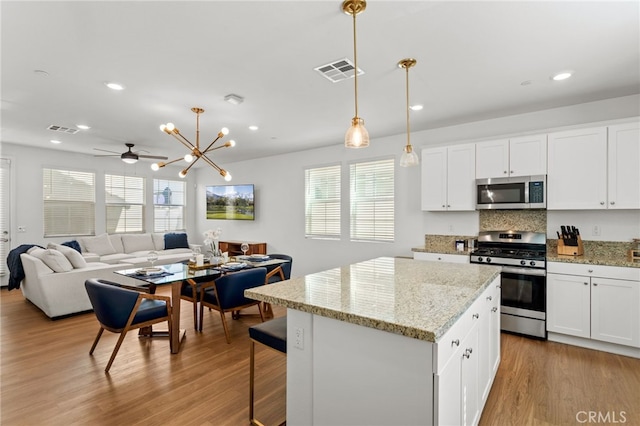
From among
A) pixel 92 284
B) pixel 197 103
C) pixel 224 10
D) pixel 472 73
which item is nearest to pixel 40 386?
pixel 92 284

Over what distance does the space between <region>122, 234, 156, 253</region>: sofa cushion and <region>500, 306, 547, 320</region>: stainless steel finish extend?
23.0 feet

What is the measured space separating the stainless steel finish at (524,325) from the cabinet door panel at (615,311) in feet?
1.43

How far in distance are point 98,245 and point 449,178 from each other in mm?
6695

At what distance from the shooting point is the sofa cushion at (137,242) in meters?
7.00

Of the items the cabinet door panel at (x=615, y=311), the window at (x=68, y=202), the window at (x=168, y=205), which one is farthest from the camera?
the window at (x=168, y=205)

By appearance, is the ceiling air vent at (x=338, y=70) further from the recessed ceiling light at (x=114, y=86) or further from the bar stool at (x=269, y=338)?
the bar stool at (x=269, y=338)

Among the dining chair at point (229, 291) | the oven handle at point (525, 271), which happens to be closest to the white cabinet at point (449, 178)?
the oven handle at point (525, 271)

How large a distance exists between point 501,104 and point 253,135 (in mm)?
3491

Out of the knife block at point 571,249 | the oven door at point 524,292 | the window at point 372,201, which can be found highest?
the window at point 372,201

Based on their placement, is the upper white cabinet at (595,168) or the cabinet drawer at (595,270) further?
the upper white cabinet at (595,168)

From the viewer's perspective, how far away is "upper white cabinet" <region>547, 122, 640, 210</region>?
325 centimetres

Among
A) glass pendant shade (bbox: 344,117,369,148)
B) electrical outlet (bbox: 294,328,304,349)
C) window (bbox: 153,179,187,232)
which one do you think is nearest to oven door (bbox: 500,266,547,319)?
glass pendant shade (bbox: 344,117,369,148)

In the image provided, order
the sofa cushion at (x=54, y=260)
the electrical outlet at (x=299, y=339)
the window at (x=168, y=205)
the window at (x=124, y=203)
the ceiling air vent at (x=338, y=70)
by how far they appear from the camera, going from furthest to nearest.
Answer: the window at (x=168, y=205), the window at (x=124, y=203), the sofa cushion at (x=54, y=260), the ceiling air vent at (x=338, y=70), the electrical outlet at (x=299, y=339)

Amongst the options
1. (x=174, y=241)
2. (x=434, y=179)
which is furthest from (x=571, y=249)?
(x=174, y=241)
